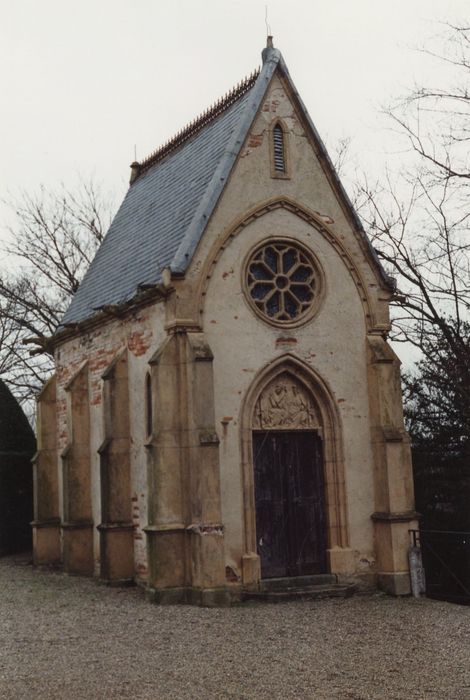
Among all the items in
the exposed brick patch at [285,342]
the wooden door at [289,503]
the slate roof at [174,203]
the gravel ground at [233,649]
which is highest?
the slate roof at [174,203]

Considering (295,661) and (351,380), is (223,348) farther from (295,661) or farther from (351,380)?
(295,661)

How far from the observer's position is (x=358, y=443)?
16.4m

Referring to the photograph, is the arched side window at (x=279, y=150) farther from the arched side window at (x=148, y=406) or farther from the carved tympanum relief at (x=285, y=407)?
the arched side window at (x=148, y=406)

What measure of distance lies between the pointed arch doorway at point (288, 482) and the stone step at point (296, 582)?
0.58 feet

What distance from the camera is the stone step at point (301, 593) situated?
48.6 feet

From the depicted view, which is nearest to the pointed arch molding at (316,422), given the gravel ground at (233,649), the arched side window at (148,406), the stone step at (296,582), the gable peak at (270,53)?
the stone step at (296,582)

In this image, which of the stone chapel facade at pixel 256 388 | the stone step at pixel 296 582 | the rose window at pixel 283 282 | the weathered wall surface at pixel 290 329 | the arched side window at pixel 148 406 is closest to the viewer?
the stone chapel facade at pixel 256 388

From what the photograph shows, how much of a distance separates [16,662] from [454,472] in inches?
430

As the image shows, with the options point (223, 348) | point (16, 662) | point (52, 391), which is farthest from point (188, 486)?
point (52, 391)

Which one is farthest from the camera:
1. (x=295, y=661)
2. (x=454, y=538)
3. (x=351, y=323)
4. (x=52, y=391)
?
(x=52, y=391)

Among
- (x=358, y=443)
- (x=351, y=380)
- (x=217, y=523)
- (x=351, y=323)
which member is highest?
(x=351, y=323)

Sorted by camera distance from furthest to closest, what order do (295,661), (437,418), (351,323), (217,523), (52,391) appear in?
1. (52,391)
2. (437,418)
3. (351,323)
4. (217,523)
5. (295,661)

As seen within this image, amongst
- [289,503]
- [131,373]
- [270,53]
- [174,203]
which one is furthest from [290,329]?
[270,53]

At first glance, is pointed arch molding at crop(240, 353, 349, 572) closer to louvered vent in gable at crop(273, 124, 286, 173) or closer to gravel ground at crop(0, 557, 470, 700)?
gravel ground at crop(0, 557, 470, 700)
